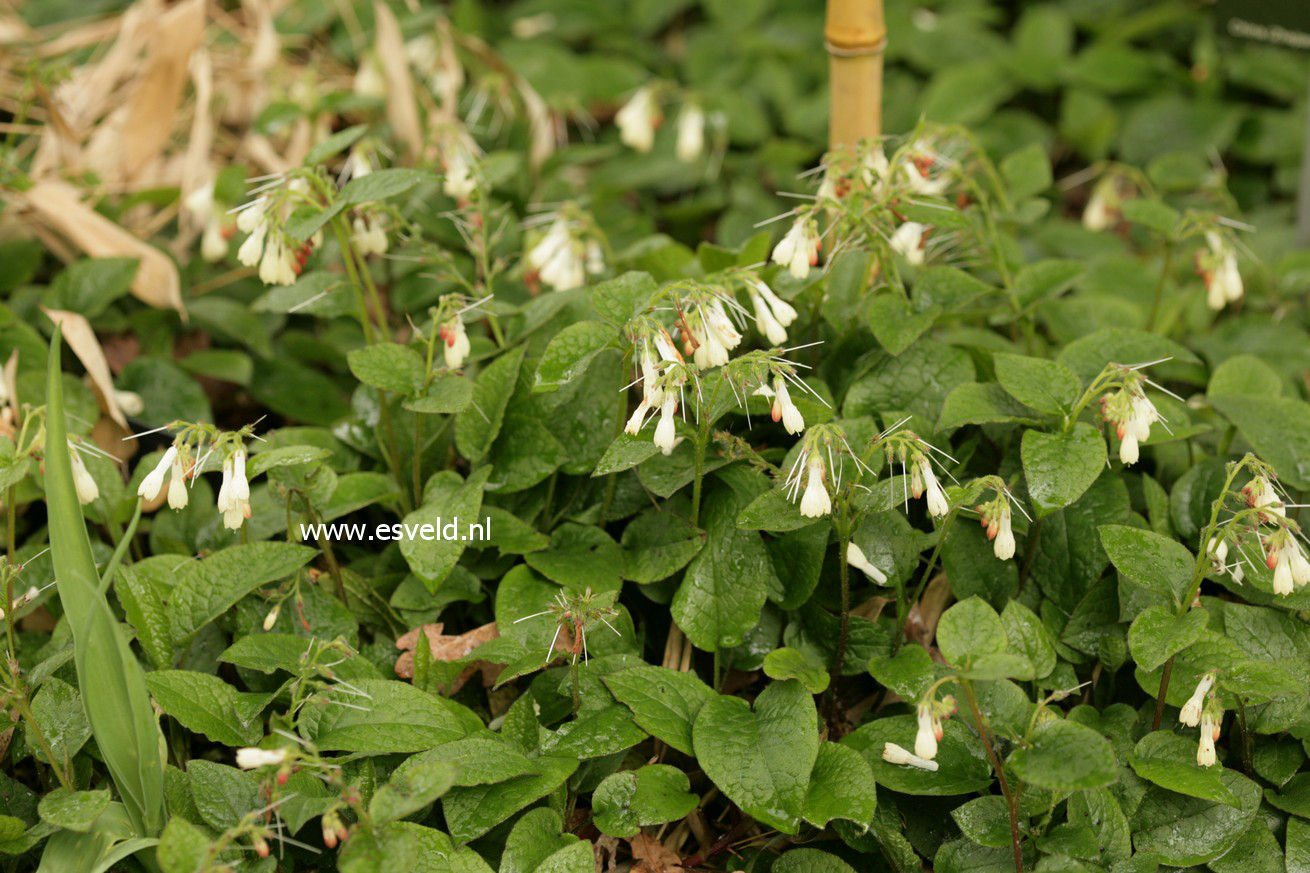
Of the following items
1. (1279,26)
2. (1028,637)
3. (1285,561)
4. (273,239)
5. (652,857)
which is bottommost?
(652,857)

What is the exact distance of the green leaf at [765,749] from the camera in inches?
67.4

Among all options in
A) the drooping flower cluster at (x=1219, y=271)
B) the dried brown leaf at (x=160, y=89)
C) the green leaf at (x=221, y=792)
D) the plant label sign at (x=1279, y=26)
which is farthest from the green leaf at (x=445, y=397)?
the plant label sign at (x=1279, y=26)

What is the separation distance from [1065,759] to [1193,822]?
1.14 ft

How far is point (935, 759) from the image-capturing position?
5.98ft

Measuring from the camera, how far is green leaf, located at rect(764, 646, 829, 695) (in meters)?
1.84

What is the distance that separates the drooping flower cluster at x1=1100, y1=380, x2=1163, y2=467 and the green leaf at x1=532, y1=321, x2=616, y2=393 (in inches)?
30.2

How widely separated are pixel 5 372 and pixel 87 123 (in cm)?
132

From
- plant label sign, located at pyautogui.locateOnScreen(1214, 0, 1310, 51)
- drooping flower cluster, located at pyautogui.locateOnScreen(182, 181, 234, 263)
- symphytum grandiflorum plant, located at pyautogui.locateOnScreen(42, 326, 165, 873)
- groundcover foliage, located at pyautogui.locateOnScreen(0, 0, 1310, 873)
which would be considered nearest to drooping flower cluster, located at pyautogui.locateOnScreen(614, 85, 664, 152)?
groundcover foliage, located at pyautogui.locateOnScreen(0, 0, 1310, 873)

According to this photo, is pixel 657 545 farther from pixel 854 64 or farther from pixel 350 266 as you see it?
pixel 854 64

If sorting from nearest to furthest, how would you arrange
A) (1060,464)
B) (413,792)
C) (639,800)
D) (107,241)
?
(413,792)
(639,800)
(1060,464)
(107,241)

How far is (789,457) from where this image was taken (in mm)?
1978

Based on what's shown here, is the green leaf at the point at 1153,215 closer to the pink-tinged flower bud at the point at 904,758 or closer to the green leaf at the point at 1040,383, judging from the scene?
the green leaf at the point at 1040,383

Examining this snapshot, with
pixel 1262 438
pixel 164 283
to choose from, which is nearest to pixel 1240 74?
pixel 1262 438

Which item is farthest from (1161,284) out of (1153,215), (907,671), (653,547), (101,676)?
(101,676)
